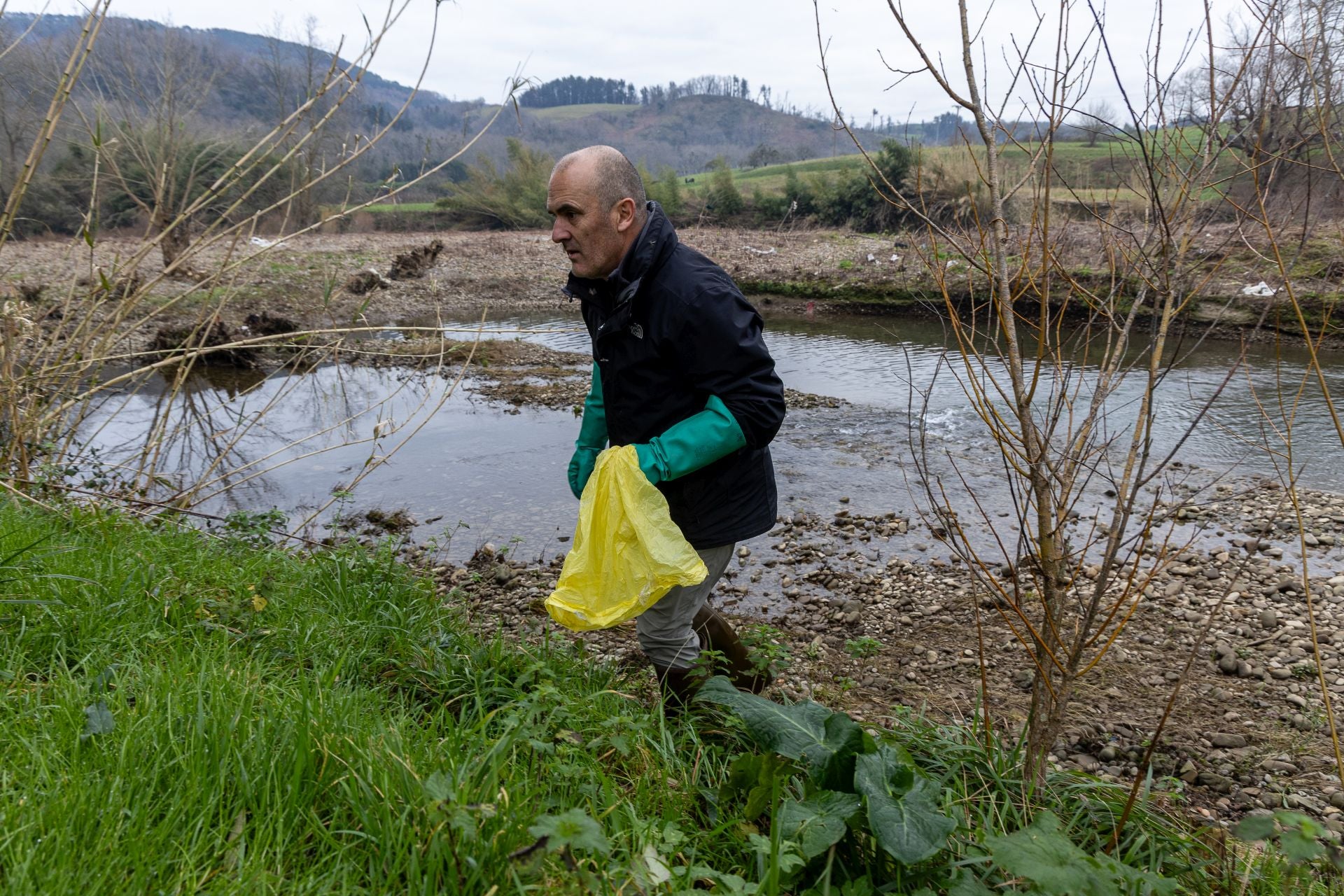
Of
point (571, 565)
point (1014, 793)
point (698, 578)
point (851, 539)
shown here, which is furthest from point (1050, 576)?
point (851, 539)

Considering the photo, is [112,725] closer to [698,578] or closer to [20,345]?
[698,578]

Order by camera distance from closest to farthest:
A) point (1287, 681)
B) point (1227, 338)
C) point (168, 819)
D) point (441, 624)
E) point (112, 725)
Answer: point (168, 819) → point (112, 725) → point (441, 624) → point (1287, 681) → point (1227, 338)

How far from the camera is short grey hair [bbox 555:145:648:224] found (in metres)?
2.72

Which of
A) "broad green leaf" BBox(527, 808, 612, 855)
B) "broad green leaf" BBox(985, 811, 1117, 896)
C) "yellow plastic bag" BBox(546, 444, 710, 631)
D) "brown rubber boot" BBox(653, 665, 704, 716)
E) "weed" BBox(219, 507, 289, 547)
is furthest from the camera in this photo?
"weed" BBox(219, 507, 289, 547)

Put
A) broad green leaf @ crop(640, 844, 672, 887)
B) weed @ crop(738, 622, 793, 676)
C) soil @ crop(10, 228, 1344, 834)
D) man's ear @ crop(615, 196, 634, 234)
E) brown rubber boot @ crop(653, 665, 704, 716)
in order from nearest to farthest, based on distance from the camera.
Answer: broad green leaf @ crop(640, 844, 672, 887), man's ear @ crop(615, 196, 634, 234), brown rubber boot @ crop(653, 665, 704, 716), weed @ crop(738, 622, 793, 676), soil @ crop(10, 228, 1344, 834)

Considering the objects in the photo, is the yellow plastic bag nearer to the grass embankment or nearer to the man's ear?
the grass embankment

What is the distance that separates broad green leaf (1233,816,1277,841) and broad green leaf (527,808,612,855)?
1201mm

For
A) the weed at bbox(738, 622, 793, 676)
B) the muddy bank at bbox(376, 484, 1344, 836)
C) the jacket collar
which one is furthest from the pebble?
the jacket collar

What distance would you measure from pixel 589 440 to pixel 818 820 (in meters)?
1.79

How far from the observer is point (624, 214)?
9.14 feet

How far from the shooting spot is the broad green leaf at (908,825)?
69.6 inches

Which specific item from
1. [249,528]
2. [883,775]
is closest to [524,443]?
[249,528]

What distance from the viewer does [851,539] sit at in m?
6.28

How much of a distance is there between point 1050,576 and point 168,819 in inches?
86.0
